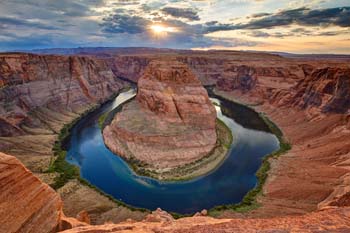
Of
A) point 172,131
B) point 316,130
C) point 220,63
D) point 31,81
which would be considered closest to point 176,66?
point 172,131

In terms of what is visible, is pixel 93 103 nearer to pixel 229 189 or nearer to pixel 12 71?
pixel 12 71

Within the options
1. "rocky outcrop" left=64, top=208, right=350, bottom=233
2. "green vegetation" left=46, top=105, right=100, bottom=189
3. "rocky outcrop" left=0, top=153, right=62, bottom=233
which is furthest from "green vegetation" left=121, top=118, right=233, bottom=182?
"rocky outcrop" left=64, top=208, right=350, bottom=233

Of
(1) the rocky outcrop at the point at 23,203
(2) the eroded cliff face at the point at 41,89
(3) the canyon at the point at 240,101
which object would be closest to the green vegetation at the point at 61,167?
(3) the canyon at the point at 240,101

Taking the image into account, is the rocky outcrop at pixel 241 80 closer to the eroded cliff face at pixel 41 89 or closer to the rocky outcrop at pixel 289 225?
the eroded cliff face at pixel 41 89

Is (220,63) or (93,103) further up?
(220,63)

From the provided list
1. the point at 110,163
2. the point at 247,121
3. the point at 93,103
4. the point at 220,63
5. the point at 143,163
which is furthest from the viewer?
the point at 220,63

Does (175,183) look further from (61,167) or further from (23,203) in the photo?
(23,203)
